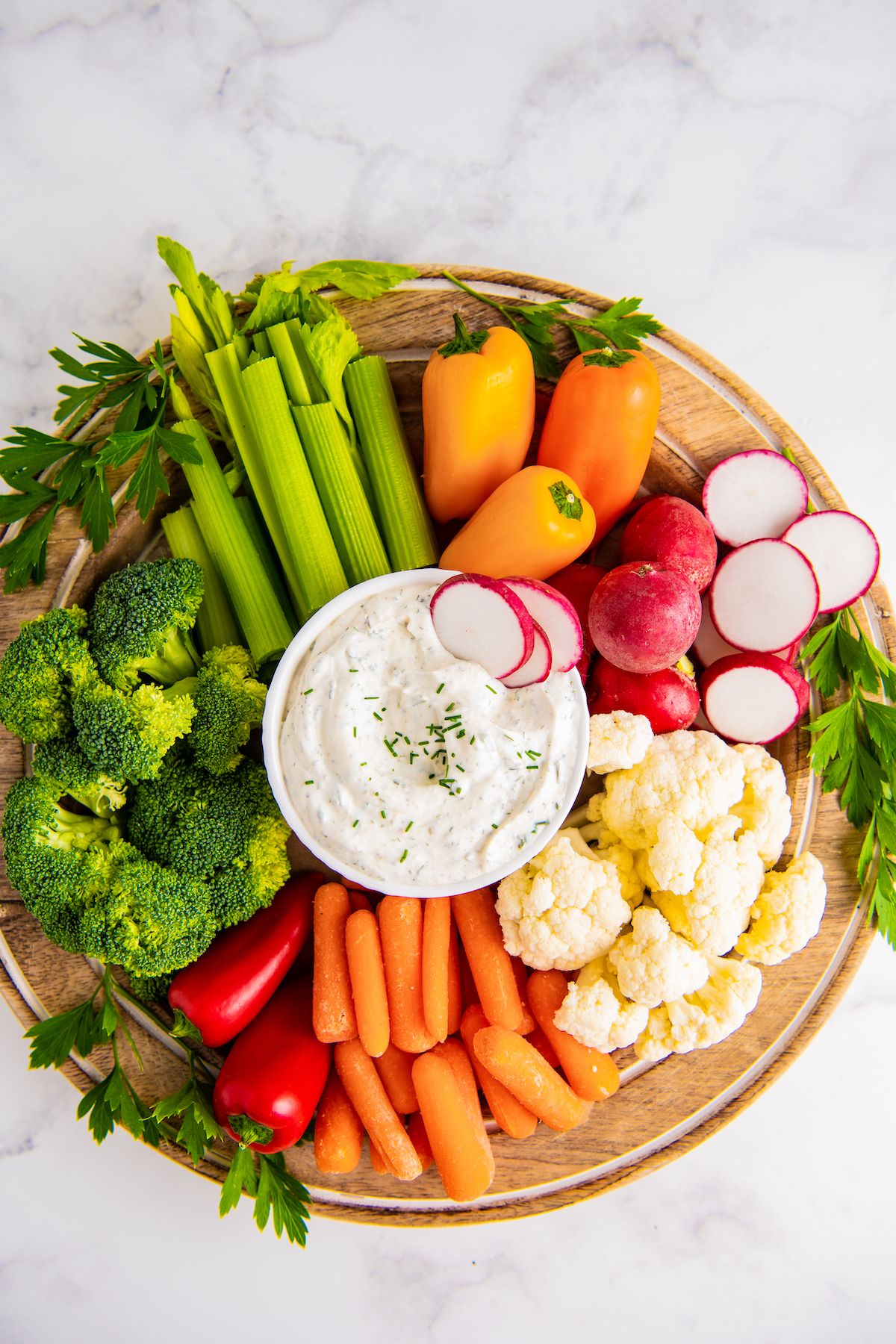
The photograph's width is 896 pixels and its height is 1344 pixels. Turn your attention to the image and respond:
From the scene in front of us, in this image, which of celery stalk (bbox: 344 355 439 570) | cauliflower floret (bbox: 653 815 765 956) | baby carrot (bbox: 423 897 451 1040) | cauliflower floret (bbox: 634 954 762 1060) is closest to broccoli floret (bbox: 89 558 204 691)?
celery stalk (bbox: 344 355 439 570)

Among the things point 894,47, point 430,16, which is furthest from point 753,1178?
point 430,16

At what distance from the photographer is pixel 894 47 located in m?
2.03

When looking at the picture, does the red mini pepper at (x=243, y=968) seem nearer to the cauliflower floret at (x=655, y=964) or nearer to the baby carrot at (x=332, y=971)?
the baby carrot at (x=332, y=971)

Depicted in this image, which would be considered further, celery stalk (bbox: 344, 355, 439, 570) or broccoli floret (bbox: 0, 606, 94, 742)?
celery stalk (bbox: 344, 355, 439, 570)

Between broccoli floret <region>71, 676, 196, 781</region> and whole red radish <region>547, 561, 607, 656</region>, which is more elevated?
broccoli floret <region>71, 676, 196, 781</region>

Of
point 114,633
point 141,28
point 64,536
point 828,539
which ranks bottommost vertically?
point 828,539

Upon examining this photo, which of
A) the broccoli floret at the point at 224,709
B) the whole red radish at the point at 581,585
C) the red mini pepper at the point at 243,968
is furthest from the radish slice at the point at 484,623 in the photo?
the red mini pepper at the point at 243,968

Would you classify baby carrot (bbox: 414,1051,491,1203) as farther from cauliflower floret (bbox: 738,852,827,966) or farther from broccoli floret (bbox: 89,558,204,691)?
broccoli floret (bbox: 89,558,204,691)

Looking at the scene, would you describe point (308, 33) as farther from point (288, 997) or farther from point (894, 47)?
point (288, 997)

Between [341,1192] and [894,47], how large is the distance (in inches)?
131

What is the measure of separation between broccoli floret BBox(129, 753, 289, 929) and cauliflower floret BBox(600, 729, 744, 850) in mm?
803

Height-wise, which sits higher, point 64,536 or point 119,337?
point 119,337

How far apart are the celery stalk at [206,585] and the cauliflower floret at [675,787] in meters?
1.00

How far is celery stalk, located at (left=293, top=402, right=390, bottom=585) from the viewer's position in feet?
5.60
